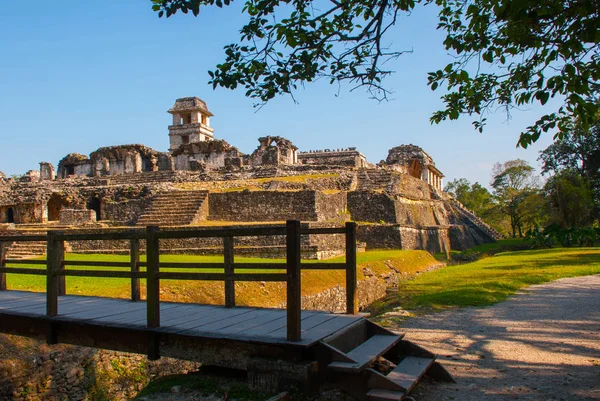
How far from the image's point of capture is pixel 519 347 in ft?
21.8

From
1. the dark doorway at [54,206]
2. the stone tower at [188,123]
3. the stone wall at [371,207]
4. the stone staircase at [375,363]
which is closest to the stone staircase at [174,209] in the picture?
the dark doorway at [54,206]

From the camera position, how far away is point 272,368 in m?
4.41

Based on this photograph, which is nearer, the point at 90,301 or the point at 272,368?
the point at 272,368

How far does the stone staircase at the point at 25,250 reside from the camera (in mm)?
16514

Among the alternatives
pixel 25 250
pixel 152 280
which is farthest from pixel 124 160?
pixel 152 280

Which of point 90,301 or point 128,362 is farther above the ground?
point 90,301

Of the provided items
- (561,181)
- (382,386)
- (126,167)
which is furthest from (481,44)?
(126,167)

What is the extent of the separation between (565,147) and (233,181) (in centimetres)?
2937

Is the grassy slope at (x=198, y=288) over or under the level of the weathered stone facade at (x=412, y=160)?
under

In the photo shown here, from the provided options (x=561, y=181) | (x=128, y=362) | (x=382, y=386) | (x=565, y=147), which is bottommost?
(x=128, y=362)

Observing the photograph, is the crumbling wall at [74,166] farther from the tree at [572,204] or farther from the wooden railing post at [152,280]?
the wooden railing post at [152,280]

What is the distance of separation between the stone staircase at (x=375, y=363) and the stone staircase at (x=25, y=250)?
14.7 metres

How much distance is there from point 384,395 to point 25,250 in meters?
16.4

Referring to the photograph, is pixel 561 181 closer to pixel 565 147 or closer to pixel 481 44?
pixel 565 147
